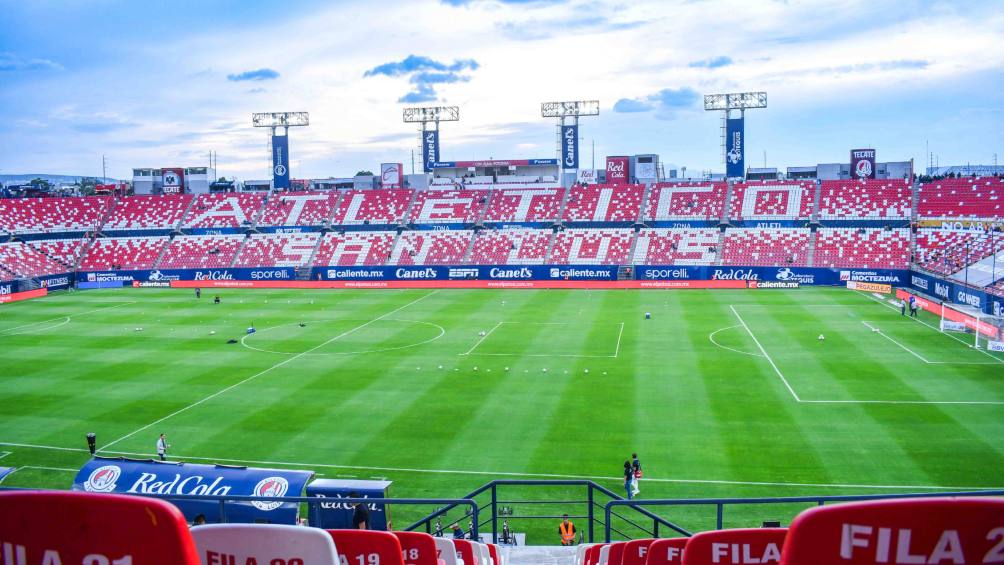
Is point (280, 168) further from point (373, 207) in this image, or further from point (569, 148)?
point (569, 148)

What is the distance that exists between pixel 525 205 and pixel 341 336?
38699 mm

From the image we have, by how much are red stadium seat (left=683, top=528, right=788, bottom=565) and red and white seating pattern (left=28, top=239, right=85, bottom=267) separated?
82597 millimetres

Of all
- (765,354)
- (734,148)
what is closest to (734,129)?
(734,148)

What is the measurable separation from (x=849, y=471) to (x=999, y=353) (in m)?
20.3

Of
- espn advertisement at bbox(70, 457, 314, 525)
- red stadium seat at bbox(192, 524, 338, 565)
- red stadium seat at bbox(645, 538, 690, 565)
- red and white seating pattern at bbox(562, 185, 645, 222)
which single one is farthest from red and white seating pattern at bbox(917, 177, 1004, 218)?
red stadium seat at bbox(192, 524, 338, 565)

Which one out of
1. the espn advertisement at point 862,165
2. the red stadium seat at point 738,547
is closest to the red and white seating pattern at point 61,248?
the espn advertisement at point 862,165

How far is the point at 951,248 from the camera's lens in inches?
2269

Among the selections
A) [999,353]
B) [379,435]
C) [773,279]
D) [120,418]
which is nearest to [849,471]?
[379,435]

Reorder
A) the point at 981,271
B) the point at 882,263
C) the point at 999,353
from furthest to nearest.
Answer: the point at 882,263
the point at 981,271
the point at 999,353

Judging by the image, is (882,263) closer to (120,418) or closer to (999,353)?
(999,353)

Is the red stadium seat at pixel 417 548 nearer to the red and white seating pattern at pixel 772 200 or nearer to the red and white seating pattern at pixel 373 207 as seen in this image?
the red and white seating pattern at pixel 772 200

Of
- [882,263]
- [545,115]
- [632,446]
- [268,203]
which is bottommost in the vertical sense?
[632,446]

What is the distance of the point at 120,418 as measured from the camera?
2953 centimetres

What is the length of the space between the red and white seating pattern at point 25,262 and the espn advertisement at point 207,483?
189 feet
